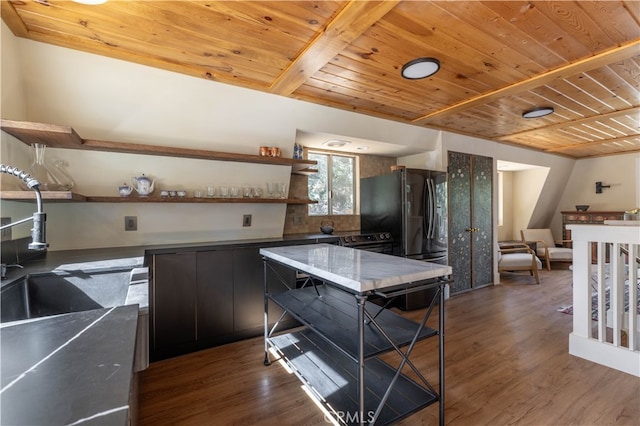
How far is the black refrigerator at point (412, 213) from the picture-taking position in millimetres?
3613

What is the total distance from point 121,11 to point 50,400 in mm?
2112

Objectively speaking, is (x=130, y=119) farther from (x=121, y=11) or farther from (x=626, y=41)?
(x=626, y=41)

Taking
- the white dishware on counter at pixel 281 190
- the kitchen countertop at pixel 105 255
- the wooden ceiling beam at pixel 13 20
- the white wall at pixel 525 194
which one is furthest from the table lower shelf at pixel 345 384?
the white wall at pixel 525 194

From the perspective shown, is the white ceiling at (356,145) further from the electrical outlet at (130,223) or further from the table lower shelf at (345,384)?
the table lower shelf at (345,384)

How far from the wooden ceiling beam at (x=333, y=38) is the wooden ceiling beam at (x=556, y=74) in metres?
1.86

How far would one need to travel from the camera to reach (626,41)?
209 centimetres

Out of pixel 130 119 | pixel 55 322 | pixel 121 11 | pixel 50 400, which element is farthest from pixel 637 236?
pixel 130 119

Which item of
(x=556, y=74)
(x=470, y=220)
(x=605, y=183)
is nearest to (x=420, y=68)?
(x=556, y=74)

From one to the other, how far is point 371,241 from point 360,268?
1.98 metres

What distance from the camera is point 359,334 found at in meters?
1.31

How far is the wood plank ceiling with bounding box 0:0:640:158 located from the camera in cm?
175

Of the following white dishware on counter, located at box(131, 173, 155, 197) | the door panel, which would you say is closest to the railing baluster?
the door panel

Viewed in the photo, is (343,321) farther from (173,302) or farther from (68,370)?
(173,302)

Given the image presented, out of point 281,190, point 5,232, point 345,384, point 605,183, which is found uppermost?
point 605,183
